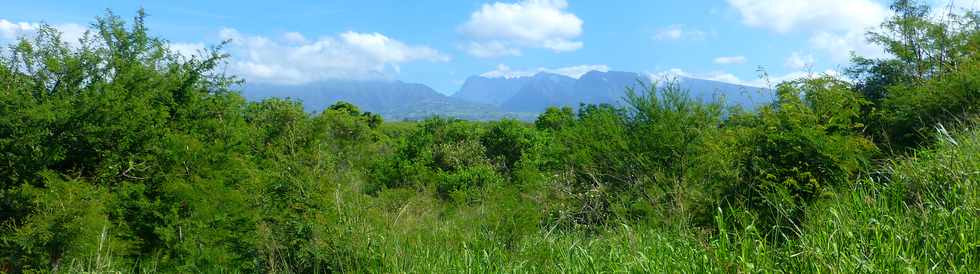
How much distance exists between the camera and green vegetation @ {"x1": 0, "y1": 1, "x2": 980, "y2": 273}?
147 inches

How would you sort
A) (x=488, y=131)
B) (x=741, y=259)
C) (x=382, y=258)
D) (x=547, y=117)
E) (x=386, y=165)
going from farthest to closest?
1. (x=547, y=117)
2. (x=488, y=131)
3. (x=386, y=165)
4. (x=382, y=258)
5. (x=741, y=259)

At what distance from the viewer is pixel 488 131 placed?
82.4ft

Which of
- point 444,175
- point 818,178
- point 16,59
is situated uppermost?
point 16,59

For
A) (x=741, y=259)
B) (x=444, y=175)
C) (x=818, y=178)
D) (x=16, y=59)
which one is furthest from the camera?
(x=444, y=175)

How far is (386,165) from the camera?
22.0m

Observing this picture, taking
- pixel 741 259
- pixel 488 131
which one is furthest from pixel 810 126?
pixel 488 131

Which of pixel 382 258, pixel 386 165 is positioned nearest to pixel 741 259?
pixel 382 258

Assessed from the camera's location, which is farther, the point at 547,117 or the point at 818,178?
the point at 547,117

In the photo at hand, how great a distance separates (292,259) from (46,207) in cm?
272

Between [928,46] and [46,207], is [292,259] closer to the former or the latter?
[46,207]

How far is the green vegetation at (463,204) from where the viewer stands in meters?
3.74

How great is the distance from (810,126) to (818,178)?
57 cm

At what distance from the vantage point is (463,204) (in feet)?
37.8

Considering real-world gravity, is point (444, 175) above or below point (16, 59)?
below
